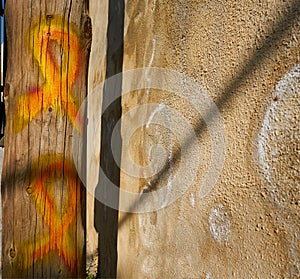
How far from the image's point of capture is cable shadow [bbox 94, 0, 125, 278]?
2.41 meters

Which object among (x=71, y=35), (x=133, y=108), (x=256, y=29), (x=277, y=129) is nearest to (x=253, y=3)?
(x=256, y=29)

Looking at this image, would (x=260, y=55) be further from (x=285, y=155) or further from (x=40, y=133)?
(x=40, y=133)

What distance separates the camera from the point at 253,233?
127cm

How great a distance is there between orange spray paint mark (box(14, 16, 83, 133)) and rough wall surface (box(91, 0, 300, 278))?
1.56 feet

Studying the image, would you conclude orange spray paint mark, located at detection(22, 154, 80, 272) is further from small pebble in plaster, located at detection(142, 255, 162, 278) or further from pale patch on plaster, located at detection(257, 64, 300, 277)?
pale patch on plaster, located at detection(257, 64, 300, 277)

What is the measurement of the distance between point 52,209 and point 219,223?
0.57 metres

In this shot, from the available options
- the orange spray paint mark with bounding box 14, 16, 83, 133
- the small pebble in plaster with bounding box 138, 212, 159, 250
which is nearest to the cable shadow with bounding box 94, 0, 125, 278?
the small pebble in plaster with bounding box 138, 212, 159, 250

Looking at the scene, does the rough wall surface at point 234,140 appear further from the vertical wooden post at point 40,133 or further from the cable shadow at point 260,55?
the vertical wooden post at point 40,133

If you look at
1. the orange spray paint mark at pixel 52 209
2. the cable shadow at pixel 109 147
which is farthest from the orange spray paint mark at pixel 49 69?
the cable shadow at pixel 109 147

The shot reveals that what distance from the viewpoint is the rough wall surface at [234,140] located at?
116cm

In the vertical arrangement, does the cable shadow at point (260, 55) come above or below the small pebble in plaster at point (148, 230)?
above

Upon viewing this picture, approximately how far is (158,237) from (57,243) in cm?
53

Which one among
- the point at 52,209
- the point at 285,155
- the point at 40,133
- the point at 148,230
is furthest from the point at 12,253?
the point at 285,155

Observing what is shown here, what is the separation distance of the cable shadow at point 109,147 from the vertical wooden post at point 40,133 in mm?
891
